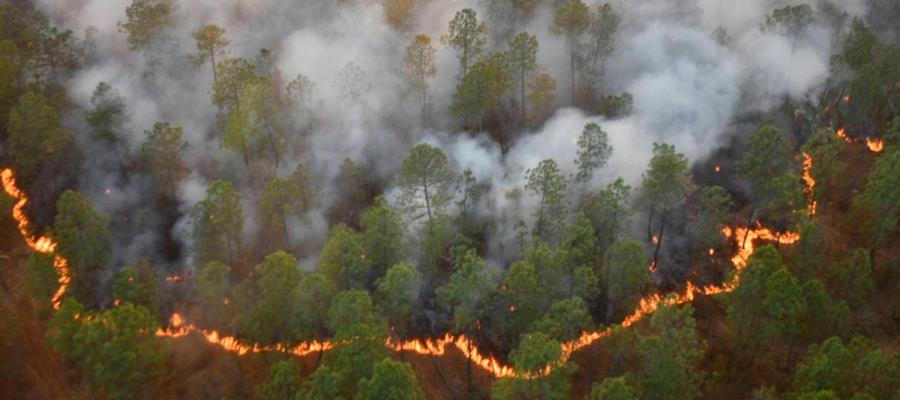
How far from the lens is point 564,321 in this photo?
50875mm

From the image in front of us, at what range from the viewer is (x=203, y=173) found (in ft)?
241

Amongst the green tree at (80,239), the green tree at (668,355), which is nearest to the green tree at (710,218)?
the green tree at (668,355)

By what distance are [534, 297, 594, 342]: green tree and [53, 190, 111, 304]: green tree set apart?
106 ft

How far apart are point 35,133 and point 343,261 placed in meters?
30.6

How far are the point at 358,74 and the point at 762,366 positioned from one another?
43.9 meters

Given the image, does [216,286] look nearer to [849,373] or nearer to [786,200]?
[849,373]

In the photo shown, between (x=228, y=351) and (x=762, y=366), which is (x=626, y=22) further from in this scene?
(x=228, y=351)

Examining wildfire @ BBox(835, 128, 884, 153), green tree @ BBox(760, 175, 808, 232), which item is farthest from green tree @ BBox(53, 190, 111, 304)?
wildfire @ BBox(835, 128, 884, 153)

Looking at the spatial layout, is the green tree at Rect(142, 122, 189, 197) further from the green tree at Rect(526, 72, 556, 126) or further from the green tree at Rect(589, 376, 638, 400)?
the green tree at Rect(589, 376, 638, 400)

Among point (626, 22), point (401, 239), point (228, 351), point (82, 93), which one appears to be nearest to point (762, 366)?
point (401, 239)

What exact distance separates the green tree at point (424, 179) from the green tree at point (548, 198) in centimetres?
696

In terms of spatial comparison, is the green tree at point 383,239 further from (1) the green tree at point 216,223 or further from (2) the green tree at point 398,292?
(1) the green tree at point 216,223

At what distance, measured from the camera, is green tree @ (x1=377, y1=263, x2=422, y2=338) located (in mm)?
52938

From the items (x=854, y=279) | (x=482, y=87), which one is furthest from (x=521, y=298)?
(x=482, y=87)
